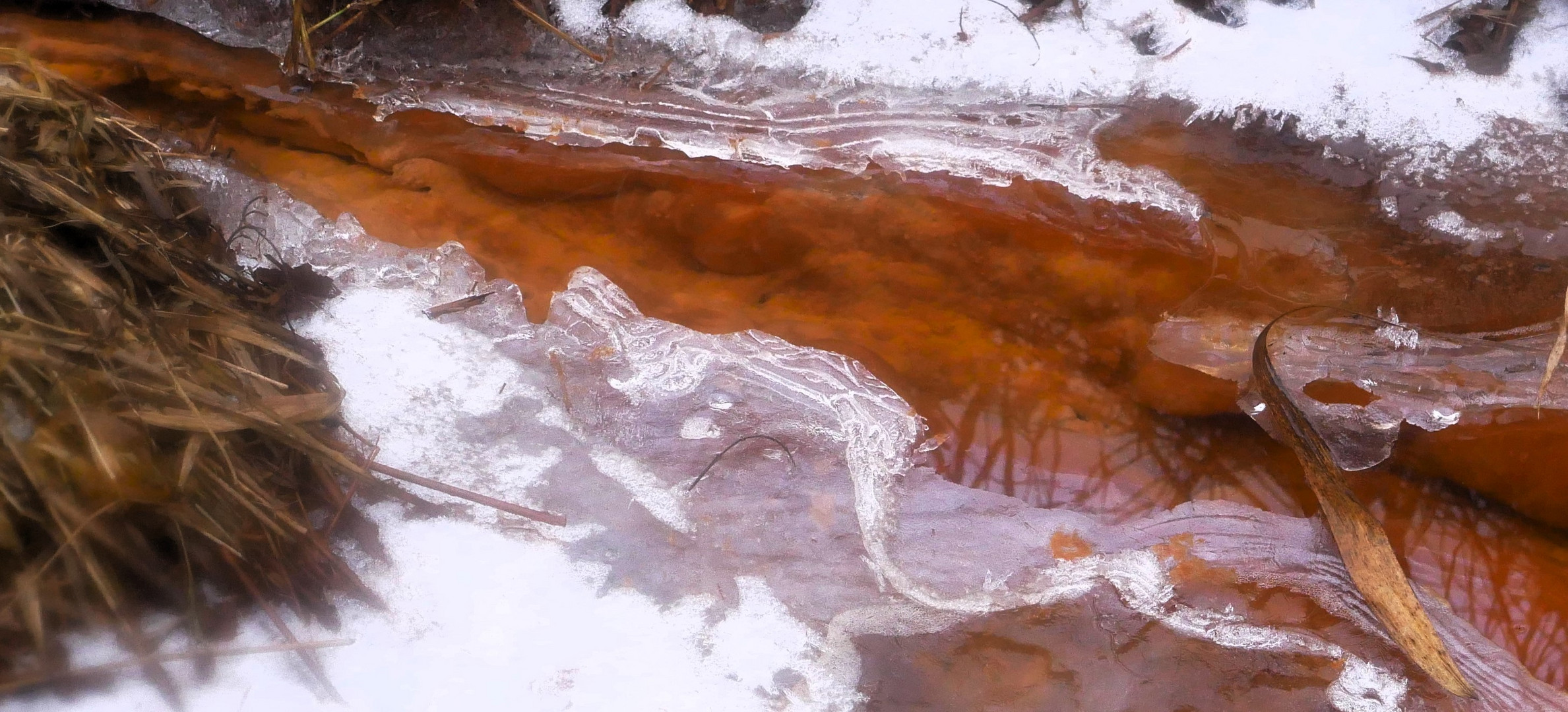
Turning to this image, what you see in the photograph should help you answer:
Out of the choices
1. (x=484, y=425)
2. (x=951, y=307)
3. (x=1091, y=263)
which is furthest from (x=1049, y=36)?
(x=484, y=425)

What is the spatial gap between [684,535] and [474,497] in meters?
0.42

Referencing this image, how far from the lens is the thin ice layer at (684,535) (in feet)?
5.34

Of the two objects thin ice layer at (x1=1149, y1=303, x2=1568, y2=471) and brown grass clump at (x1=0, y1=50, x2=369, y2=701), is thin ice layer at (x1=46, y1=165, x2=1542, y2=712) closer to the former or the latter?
brown grass clump at (x1=0, y1=50, x2=369, y2=701)

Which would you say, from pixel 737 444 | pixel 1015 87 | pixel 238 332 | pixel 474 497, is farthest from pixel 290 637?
pixel 1015 87

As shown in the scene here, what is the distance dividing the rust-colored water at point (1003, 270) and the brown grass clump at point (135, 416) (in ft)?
0.83

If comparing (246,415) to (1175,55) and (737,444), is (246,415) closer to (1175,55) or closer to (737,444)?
(737,444)

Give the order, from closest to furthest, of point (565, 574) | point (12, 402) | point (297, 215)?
point (12, 402) < point (565, 574) < point (297, 215)

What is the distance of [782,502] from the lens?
1.76 metres

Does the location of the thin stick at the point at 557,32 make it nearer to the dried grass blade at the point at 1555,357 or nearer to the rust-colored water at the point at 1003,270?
the rust-colored water at the point at 1003,270

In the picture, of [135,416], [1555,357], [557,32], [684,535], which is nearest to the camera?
[135,416]

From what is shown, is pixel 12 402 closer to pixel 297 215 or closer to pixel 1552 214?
pixel 297 215

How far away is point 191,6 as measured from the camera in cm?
187

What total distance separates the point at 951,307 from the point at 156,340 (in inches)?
59.2

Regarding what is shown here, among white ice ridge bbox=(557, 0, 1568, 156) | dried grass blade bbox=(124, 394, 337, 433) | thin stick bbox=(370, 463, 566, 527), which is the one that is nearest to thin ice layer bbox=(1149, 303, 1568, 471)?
white ice ridge bbox=(557, 0, 1568, 156)
